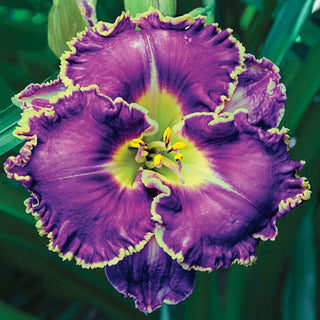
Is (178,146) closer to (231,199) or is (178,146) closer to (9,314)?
(231,199)

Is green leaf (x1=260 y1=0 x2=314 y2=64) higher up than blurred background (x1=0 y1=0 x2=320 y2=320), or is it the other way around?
green leaf (x1=260 y1=0 x2=314 y2=64)

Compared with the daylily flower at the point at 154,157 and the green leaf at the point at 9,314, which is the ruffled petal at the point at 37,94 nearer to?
the daylily flower at the point at 154,157

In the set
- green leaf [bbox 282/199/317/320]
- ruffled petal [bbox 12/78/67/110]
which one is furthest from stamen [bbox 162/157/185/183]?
green leaf [bbox 282/199/317/320]

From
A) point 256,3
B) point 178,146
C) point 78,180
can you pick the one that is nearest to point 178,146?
point 178,146

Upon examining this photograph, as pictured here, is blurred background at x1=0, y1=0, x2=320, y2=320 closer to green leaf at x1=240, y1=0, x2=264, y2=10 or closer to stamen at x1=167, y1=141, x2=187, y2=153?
green leaf at x1=240, y1=0, x2=264, y2=10

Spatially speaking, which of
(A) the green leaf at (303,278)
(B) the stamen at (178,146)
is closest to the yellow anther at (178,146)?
(B) the stamen at (178,146)

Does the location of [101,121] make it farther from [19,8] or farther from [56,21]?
[19,8]
